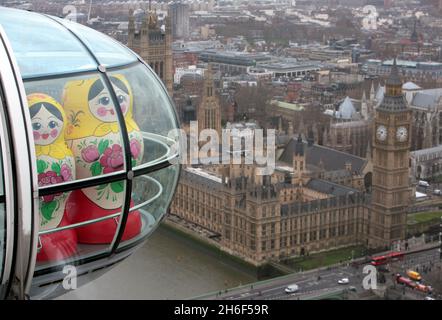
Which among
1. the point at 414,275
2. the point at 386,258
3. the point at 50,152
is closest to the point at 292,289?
the point at 414,275

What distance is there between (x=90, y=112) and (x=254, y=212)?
609cm

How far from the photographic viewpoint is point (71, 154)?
0.92 metres

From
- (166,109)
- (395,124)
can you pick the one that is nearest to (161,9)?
(395,124)

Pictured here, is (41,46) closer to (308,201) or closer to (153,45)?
(308,201)

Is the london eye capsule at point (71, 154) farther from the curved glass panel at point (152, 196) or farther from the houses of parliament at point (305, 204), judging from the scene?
the houses of parliament at point (305, 204)

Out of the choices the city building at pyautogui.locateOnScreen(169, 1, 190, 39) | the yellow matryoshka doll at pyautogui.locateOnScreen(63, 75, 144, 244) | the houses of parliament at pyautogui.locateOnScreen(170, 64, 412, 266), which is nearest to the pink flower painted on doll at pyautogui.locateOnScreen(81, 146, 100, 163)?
the yellow matryoshka doll at pyautogui.locateOnScreen(63, 75, 144, 244)

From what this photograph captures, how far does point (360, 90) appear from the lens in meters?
14.4

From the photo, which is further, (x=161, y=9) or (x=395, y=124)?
(x=161, y=9)

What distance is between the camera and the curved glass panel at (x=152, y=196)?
100cm

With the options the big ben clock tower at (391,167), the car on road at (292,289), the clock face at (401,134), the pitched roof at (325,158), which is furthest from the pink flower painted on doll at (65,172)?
the pitched roof at (325,158)

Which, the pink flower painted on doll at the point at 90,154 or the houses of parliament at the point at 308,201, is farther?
the houses of parliament at the point at 308,201

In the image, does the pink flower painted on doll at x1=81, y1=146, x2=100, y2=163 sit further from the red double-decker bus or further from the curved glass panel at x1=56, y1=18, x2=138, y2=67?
the red double-decker bus

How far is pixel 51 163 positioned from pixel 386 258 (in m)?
5.79
